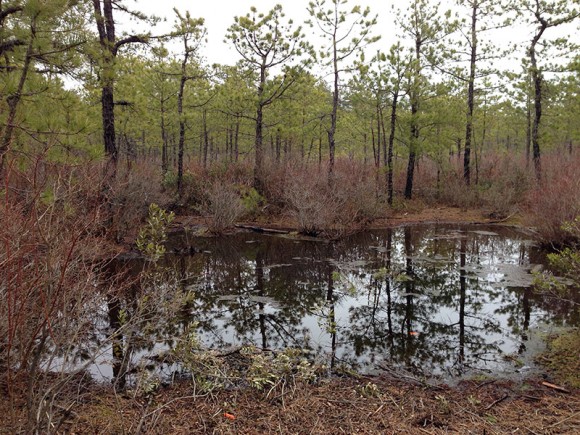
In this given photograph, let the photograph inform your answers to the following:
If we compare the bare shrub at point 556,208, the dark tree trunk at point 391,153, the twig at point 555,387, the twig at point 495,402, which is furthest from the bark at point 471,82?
the twig at point 495,402

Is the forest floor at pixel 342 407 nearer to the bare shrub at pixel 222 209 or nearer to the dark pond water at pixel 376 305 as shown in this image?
the dark pond water at pixel 376 305

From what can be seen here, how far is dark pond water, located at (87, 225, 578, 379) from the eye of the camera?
16.8 feet

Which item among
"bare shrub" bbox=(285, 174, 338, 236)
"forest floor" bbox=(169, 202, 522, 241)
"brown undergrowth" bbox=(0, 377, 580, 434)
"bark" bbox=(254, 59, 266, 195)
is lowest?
"brown undergrowth" bbox=(0, 377, 580, 434)

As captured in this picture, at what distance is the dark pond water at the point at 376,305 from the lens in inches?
202

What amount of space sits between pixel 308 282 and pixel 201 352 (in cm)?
379

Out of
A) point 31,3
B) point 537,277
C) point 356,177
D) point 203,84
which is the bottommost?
point 537,277

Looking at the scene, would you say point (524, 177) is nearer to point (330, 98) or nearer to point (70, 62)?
point (330, 98)

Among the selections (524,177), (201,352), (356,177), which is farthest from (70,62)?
(524,177)

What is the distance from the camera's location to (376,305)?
6902 mm

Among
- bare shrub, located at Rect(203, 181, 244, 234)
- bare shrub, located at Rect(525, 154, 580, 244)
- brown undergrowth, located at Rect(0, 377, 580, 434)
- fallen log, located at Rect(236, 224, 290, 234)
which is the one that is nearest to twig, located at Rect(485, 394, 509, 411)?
brown undergrowth, located at Rect(0, 377, 580, 434)

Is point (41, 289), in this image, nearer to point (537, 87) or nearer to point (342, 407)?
point (342, 407)

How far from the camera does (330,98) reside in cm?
2480

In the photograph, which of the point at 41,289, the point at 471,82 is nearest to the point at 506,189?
the point at 471,82

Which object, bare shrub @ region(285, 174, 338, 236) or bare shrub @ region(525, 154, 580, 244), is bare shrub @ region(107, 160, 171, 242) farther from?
bare shrub @ region(525, 154, 580, 244)
